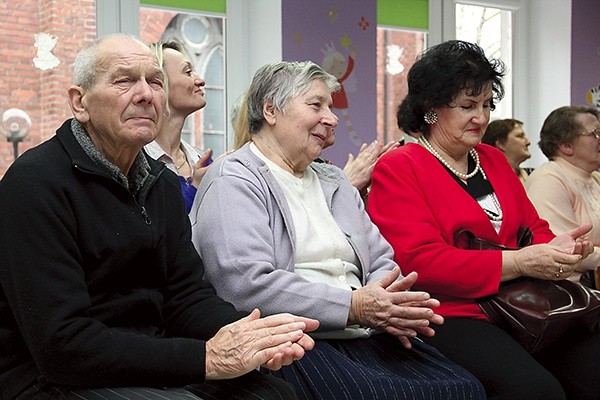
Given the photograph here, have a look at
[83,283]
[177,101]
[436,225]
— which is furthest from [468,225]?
[83,283]

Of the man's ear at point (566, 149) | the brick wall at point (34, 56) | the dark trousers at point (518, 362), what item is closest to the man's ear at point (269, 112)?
the dark trousers at point (518, 362)

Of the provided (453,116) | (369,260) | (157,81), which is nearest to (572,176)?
(453,116)

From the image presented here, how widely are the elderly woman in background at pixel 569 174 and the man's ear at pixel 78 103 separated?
2355mm

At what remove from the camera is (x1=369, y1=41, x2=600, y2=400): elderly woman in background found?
2498mm

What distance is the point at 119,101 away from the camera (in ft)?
6.30

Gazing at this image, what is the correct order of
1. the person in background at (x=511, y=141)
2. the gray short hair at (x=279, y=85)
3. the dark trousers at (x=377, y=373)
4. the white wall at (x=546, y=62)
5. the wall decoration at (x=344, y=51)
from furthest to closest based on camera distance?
the white wall at (x=546, y=62) < the wall decoration at (x=344, y=51) < the person in background at (x=511, y=141) < the gray short hair at (x=279, y=85) < the dark trousers at (x=377, y=373)

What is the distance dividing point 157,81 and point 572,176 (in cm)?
252

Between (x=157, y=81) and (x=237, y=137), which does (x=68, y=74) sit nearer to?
(x=237, y=137)

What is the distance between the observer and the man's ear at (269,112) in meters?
2.51

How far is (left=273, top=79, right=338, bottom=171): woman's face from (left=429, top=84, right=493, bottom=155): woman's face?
0.50 metres

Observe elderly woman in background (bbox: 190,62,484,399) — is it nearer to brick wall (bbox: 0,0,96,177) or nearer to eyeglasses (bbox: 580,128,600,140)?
eyeglasses (bbox: 580,128,600,140)

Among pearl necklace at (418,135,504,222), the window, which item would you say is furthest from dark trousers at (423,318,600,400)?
the window

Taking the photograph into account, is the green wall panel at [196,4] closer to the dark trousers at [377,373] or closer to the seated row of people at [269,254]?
the seated row of people at [269,254]

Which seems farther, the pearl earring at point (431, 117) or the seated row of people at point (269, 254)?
the pearl earring at point (431, 117)
